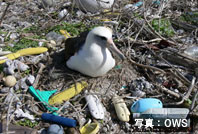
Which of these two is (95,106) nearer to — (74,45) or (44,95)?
(44,95)

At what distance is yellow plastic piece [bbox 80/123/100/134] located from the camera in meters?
1.80

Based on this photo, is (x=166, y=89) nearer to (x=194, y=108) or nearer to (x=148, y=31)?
(x=194, y=108)

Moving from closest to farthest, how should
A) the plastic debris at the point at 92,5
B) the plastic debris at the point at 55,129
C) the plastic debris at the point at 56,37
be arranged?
the plastic debris at the point at 55,129
the plastic debris at the point at 56,37
the plastic debris at the point at 92,5

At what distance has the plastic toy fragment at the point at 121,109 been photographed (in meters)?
1.93

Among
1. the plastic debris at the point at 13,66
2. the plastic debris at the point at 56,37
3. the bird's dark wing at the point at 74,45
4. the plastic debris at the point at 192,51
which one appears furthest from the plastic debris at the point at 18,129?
the plastic debris at the point at 192,51

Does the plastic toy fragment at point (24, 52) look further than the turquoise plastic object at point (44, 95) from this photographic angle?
Yes

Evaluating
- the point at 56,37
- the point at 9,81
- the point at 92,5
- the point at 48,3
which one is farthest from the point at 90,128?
the point at 48,3

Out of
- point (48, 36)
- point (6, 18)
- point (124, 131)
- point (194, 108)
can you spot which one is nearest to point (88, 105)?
point (124, 131)

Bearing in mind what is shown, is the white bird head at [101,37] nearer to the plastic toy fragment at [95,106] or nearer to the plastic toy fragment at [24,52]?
the plastic toy fragment at [95,106]

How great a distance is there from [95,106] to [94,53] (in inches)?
18.4

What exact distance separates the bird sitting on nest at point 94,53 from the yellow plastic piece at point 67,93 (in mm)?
132

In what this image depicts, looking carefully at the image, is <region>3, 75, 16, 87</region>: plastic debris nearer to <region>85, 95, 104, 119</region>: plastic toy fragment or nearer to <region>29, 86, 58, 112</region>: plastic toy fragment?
<region>29, 86, 58, 112</region>: plastic toy fragment

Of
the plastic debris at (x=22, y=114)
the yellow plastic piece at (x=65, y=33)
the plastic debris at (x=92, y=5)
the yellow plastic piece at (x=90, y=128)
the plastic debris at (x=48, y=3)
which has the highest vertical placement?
the plastic debris at (x=48, y=3)

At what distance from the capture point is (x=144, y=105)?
6.28 ft
